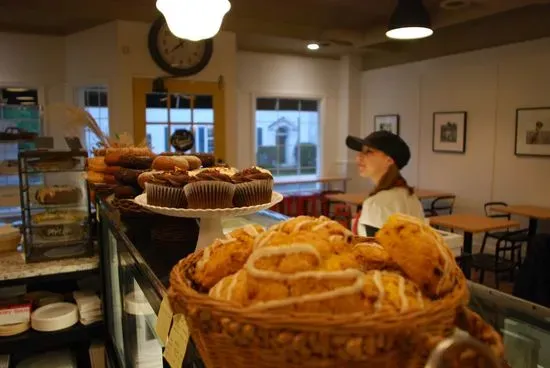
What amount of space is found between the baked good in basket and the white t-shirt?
6.41 feet

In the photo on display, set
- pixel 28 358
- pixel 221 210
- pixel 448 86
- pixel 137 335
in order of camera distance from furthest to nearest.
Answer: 1. pixel 448 86
2. pixel 28 358
3. pixel 137 335
4. pixel 221 210

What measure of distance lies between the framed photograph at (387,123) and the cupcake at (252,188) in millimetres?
6277

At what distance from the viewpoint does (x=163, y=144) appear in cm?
573

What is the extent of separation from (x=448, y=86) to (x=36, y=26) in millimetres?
5408

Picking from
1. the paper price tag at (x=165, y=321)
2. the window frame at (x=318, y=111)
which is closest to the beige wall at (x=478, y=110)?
the window frame at (x=318, y=111)

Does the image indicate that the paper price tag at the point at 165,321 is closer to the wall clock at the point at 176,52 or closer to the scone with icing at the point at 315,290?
the scone with icing at the point at 315,290

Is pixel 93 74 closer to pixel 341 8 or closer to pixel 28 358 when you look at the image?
pixel 341 8

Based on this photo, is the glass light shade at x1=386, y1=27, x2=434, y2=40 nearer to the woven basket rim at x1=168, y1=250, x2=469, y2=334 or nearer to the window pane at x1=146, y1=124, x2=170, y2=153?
the window pane at x1=146, y1=124, x2=170, y2=153

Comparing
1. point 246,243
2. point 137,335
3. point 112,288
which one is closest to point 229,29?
point 112,288

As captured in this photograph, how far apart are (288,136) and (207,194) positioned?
254 inches

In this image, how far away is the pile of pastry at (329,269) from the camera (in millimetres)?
457

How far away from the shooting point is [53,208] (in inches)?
93.7

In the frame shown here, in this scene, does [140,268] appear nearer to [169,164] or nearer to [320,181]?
[169,164]

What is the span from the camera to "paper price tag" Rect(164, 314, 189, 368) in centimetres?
68
